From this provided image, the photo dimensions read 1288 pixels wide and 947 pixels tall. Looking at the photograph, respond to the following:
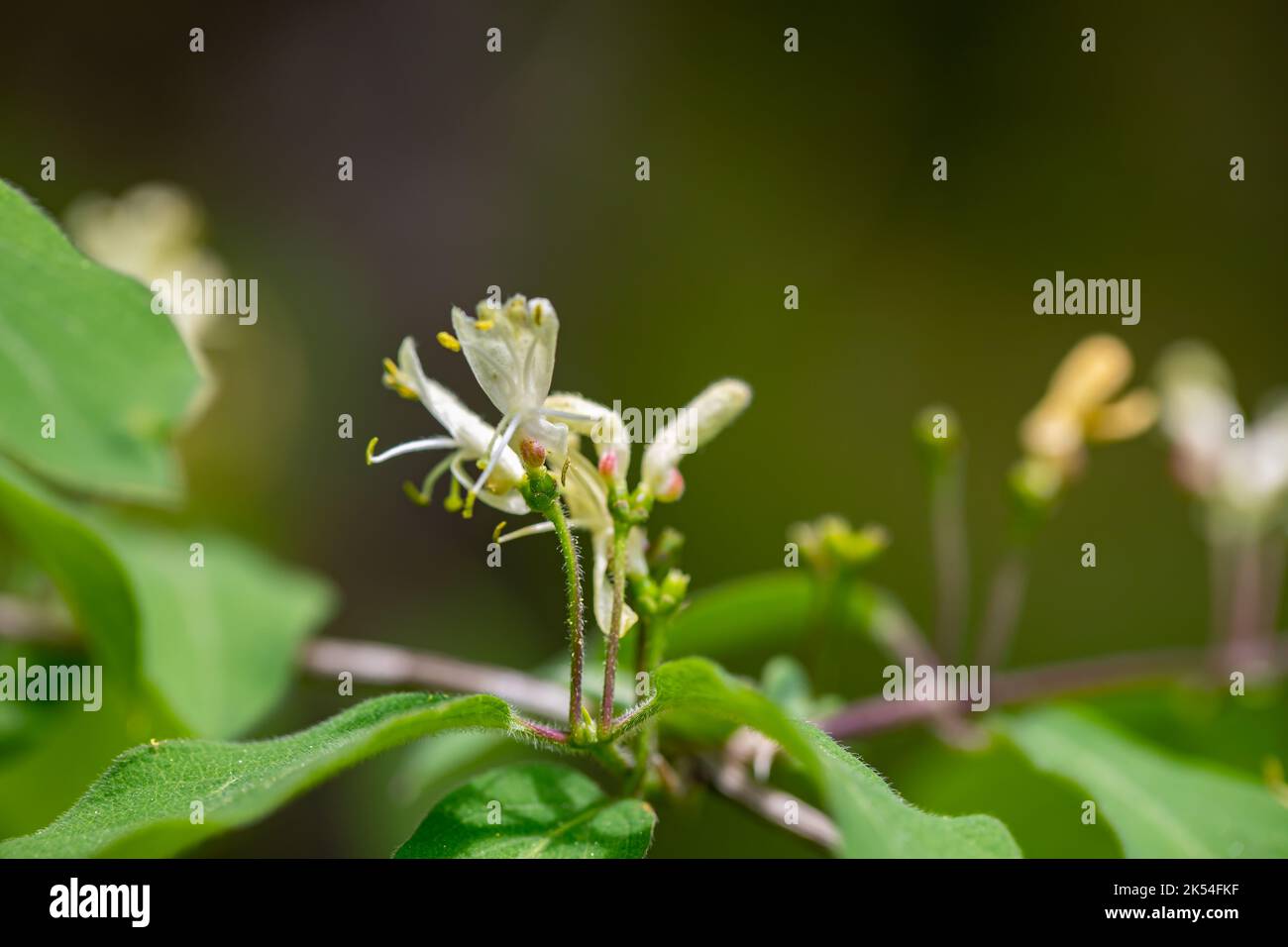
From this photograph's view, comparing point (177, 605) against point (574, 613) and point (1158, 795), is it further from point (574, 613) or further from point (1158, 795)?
point (1158, 795)

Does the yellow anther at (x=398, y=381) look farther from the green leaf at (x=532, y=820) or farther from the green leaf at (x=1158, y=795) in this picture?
the green leaf at (x=1158, y=795)

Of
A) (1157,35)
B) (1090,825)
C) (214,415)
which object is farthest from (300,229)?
(1090,825)

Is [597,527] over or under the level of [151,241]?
under

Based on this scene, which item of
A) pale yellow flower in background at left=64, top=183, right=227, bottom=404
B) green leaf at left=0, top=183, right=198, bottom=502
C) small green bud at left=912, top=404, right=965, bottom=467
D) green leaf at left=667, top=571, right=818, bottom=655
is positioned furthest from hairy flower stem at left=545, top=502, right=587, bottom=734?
pale yellow flower in background at left=64, top=183, right=227, bottom=404

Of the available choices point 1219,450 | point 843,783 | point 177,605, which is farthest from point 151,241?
point 1219,450

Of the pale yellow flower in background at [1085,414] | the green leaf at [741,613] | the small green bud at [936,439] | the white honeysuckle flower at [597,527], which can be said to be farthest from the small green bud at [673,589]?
the pale yellow flower in background at [1085,414]
